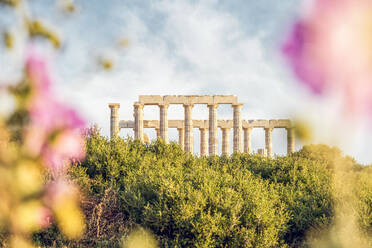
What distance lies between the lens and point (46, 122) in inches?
38.1

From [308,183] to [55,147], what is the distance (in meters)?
13.3

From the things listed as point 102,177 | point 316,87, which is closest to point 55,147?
point 316,87

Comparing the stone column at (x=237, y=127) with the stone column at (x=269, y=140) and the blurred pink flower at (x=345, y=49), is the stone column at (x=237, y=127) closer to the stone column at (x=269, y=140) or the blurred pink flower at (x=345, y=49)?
the stone column at (x=269, y=140)

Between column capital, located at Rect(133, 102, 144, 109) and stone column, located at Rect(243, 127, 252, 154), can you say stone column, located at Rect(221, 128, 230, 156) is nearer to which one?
stone column, located at Rect(243, 127, 252, 154)

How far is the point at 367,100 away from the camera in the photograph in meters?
0.72

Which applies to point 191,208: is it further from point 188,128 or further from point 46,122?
point 188,128

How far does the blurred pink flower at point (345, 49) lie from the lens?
0.67m

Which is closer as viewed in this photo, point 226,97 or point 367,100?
point 367,100

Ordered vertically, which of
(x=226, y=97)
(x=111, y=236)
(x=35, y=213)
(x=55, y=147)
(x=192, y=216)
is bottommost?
(x=111, y=236)

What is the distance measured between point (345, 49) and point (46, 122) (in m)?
0.74

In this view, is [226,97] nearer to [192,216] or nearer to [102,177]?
[102,177]

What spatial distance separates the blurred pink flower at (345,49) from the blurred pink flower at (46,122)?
64 cm

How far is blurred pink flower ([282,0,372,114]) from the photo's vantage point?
26.5 inches

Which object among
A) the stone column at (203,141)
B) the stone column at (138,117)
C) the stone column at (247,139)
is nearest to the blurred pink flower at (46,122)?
the stone column at (138,117)
